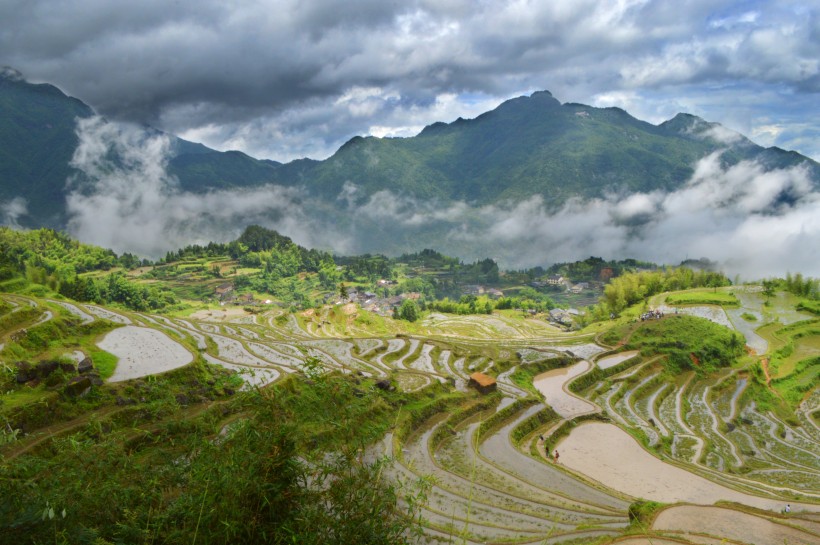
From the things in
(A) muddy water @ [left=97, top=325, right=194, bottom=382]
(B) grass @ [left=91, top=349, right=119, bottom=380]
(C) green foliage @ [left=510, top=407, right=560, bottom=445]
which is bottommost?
(C) green foliage @ [left=510, top=407, right=560, bottom=445]

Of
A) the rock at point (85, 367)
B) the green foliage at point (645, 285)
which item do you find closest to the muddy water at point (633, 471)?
the rock at point (85, 367)

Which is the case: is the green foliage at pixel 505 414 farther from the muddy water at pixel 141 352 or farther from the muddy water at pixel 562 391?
the muddy water at pixel 141 352

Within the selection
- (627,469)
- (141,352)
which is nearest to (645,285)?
(627,469)

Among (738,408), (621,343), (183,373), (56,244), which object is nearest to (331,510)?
(183,373)

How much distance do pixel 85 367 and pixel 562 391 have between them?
112 feet

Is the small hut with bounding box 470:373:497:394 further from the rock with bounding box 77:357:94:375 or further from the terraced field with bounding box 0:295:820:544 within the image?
the rock with bounding box 77:357:94:375

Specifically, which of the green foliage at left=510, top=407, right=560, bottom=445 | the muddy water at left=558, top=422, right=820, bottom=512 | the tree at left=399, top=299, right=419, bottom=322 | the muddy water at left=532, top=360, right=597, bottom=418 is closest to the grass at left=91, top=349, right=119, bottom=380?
the green foliage at left=510, top=407, right=560, bottom=445

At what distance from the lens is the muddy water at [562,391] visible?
35312 millimetres

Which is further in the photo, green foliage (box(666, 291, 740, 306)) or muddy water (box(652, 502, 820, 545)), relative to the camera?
green foliage (box(666, 291, 740, 306))

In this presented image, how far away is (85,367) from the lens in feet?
72.3

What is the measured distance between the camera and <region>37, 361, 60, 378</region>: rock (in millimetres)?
20328

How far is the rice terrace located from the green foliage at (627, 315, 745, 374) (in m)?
0.23

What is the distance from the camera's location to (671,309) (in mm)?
70250

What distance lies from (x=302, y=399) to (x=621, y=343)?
53954mm
